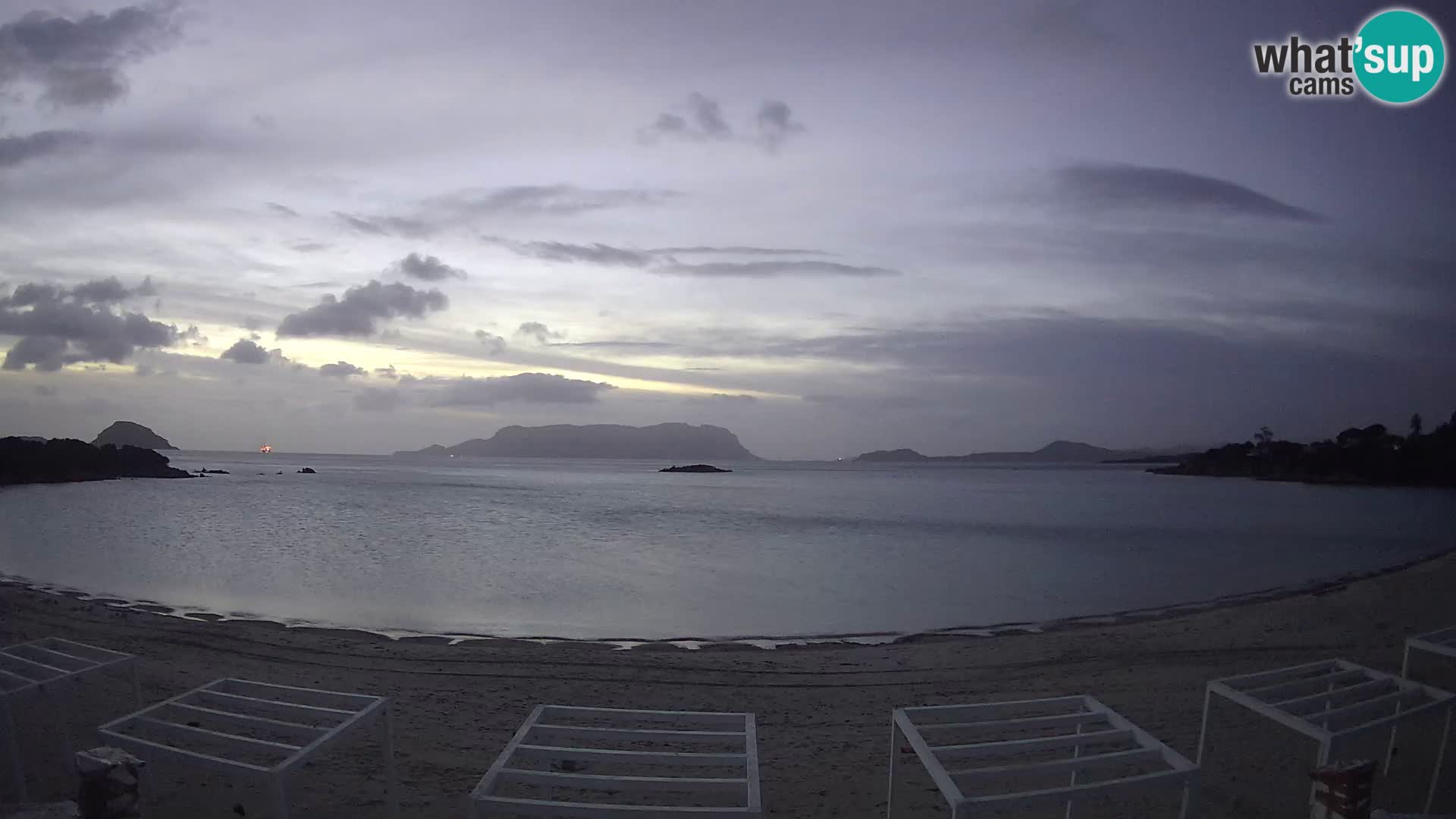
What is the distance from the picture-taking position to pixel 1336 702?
14.5 ft

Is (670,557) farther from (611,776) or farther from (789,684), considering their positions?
(611,776)

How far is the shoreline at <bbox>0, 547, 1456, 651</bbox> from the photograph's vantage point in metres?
10.8

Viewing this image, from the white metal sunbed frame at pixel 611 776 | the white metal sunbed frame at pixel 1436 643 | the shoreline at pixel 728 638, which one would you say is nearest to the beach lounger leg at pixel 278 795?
the white metal sunbed frame at pixel 611 776

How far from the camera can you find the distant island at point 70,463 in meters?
52.1

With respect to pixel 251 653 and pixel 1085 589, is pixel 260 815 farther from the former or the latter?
pixel 1085 589

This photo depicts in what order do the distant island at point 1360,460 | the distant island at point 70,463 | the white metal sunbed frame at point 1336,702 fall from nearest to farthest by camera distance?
the white metal sunbed frame at point 1336,702
the distant island at point 70,463
the distant island at point 1360,460

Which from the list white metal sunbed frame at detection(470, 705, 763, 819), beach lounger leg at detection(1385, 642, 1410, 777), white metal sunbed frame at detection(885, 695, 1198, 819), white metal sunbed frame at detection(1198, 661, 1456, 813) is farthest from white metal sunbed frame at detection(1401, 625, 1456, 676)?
white metal sunbed frame at detection(470, 705, 763, 819)

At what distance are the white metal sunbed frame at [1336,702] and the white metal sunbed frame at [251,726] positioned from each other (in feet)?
14.7

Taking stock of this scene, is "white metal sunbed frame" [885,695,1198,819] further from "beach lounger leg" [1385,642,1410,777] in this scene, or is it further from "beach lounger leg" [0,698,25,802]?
"beach lounger leg" [0,698,25,802]

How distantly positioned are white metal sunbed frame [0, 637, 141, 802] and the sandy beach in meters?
0.56

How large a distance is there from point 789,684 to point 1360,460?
9140 centimetres

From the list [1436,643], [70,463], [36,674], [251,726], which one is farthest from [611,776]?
[70,463]

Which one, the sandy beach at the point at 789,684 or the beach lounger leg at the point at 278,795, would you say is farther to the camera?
the sandy beach at the point at 789,684

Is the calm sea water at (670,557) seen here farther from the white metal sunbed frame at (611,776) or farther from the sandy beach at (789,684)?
the white metal sunbed frame at (611,776)
